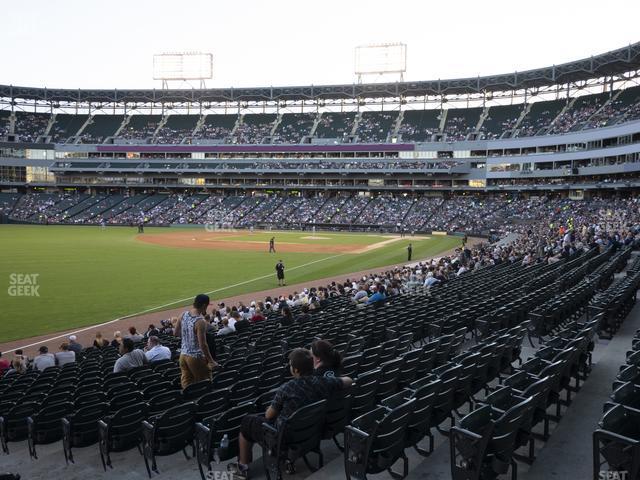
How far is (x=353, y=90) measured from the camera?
94.4 metres

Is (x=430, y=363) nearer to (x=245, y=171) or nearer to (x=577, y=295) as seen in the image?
(x=577, y=295)

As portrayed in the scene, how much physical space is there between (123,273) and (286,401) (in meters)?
30.7

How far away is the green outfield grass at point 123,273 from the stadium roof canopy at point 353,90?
121 ft

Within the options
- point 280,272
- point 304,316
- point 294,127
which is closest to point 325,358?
point 304,316

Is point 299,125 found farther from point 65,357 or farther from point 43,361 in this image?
point 43,361

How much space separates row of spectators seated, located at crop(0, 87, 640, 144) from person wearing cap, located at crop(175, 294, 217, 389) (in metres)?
80.1

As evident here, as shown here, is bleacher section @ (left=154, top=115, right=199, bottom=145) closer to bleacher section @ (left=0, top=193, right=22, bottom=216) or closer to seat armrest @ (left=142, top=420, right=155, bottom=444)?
bleacher section @ (left=0, top=193, right=22, bottom=216)

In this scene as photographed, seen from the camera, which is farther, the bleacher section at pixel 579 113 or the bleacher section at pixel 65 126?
the bleacher section at pixel 65 126

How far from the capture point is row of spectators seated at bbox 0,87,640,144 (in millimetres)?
85000

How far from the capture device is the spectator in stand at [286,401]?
217 inches

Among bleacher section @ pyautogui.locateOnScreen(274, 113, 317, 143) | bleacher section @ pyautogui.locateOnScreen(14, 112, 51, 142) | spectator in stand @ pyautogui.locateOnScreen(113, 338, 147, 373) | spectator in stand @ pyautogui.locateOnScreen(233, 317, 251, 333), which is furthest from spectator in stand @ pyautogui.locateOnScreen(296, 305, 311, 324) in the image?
bleacher section @ pyautogui.locateOnScreen(14, 112, 51, 142)

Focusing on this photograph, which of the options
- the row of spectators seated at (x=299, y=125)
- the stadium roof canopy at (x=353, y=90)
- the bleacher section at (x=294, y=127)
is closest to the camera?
the stadium roof canopy at (x=353, y=90)

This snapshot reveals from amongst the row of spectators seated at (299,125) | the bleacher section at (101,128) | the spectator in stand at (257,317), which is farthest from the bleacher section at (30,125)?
the spectator in stand at (257,317)

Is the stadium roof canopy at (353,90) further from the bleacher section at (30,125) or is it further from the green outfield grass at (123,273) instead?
the green outfield grass at (123,273)
